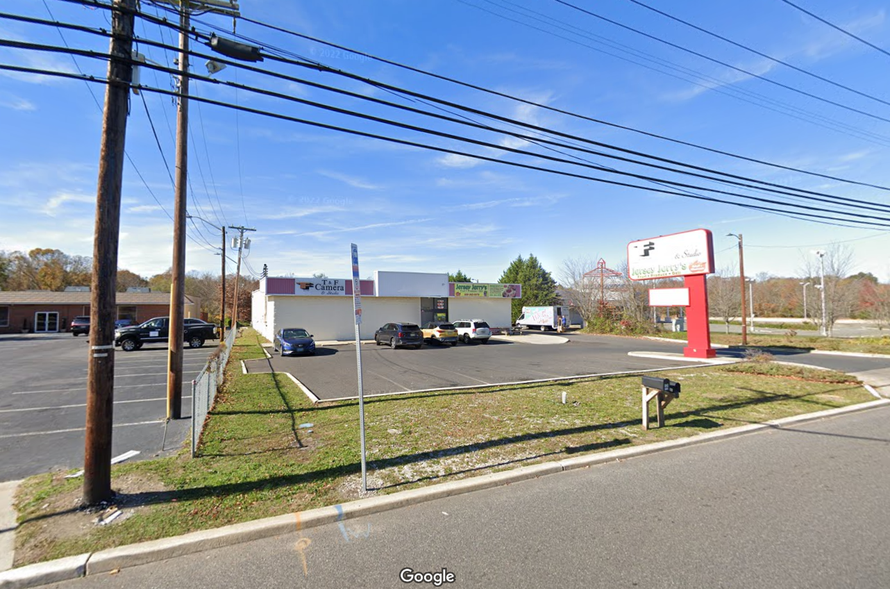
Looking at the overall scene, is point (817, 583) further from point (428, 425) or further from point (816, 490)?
point (428, 425)

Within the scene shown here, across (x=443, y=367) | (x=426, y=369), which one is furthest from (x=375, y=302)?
(x=426, y=369)

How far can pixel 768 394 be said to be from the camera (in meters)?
10.1

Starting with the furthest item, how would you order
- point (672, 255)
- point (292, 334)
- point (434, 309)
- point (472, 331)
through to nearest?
point (434, 309) < point (472, 331) < point (292, 334) < point (672, 255)

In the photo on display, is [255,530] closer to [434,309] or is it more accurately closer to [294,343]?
[294,343]

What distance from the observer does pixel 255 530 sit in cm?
379

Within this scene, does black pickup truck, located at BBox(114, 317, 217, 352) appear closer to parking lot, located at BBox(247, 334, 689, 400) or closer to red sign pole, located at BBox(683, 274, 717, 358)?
parking lot, located at BBox(247, 334, 689, 400)

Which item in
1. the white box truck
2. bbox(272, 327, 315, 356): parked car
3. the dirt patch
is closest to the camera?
the dirt patch

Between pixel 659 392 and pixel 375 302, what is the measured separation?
999 inches

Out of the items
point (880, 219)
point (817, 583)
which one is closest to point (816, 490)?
point (817, 583)

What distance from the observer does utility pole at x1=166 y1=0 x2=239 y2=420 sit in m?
8.18

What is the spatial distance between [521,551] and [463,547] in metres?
0.51

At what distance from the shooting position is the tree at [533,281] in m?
62.3

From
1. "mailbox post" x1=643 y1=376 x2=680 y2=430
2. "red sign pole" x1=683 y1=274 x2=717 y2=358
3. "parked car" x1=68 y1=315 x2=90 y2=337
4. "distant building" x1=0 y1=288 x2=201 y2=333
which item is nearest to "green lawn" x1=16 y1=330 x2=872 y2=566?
"mailbox post" x1=643 y1=376 x2=680 y2=430

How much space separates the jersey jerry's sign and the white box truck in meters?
18.3
